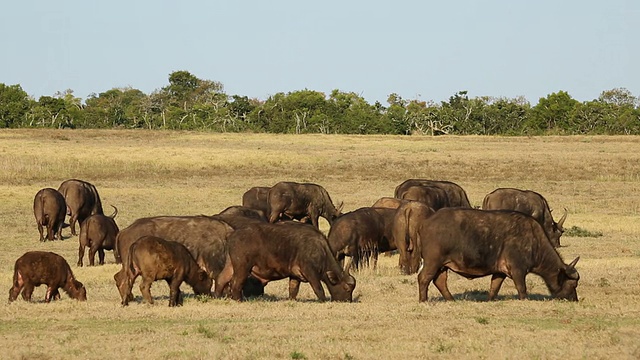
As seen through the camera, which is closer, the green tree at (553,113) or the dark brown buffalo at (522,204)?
the dark brown buffalo at (522,204)

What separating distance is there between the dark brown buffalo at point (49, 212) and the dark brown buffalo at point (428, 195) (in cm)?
927

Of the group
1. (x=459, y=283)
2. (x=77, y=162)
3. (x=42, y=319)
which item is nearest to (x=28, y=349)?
(x=42, y=319)

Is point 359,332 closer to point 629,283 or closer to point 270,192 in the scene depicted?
point 629,283

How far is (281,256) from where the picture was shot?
16.0 metres

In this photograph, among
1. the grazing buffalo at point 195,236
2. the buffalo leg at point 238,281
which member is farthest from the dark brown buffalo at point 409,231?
the buffalo leg at point 238,281

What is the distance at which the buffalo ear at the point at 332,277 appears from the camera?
16.3m

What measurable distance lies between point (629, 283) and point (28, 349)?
10.7 metres

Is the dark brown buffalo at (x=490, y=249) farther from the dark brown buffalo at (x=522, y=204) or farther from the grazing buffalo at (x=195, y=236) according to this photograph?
the dark brown buffalo at (x=522, y=204)

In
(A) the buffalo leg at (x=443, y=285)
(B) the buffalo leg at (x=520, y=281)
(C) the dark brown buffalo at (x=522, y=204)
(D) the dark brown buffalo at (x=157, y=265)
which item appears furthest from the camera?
(C) the dark brown buffalo at (x=522, y=204)

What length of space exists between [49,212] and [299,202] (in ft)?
21.9

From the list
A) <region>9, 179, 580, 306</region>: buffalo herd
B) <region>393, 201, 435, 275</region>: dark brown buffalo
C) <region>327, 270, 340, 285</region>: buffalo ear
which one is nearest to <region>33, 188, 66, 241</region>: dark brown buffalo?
<region>393, 201, 435, 275</region>: dark brown buffalo

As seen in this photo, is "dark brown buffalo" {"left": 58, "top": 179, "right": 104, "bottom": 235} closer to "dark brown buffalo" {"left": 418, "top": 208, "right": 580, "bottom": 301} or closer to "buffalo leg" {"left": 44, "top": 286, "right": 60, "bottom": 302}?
"buffalo leg" {"left": 44, "top": 286, "right": 60, "bottom": 302}

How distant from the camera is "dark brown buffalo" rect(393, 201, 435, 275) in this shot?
2053 centimetres

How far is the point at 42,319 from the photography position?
48.1 ft
